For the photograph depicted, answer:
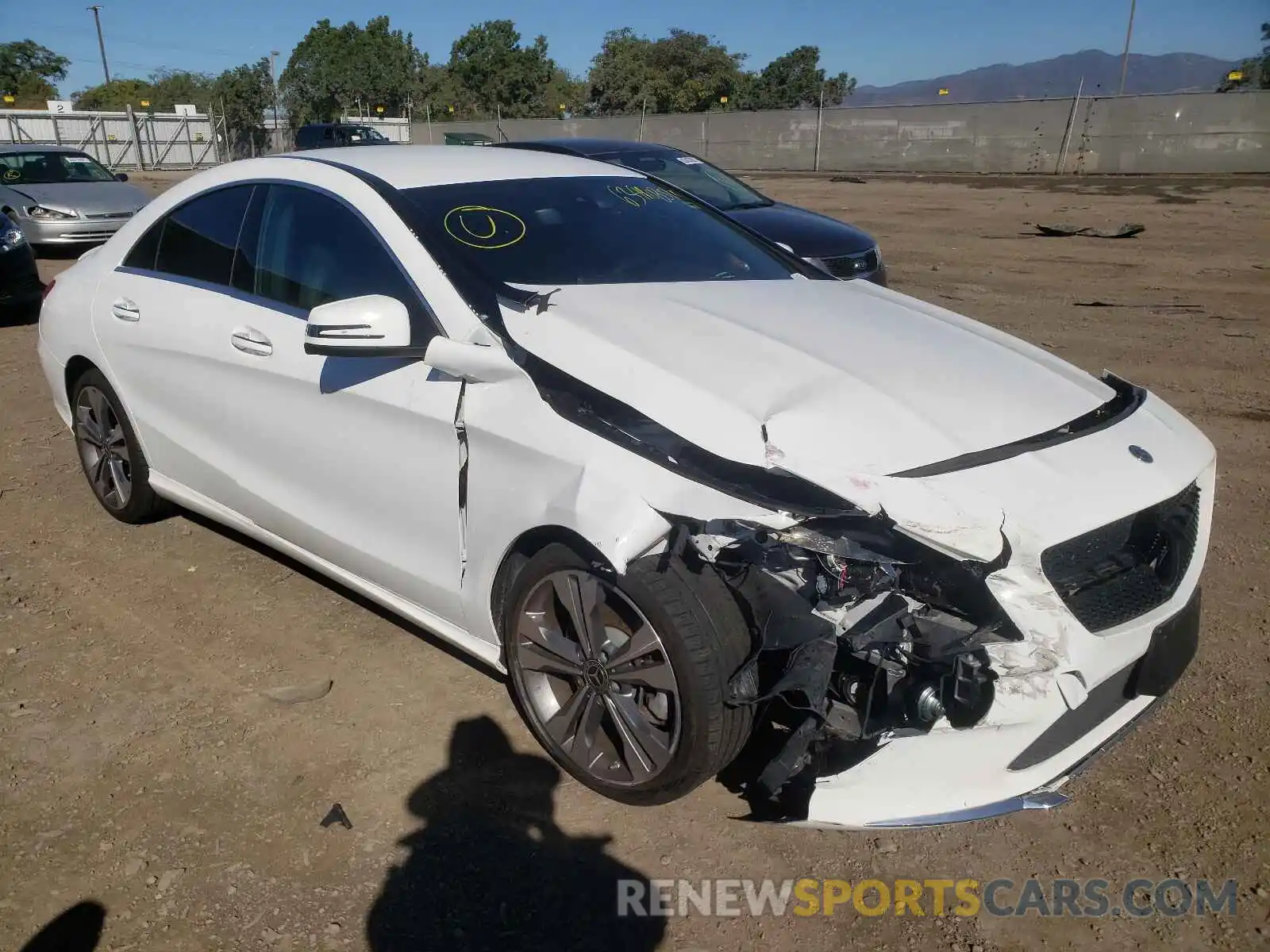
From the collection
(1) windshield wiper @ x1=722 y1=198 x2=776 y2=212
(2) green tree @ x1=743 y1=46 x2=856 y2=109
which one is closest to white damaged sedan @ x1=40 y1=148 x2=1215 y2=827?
(1) windshield wiper @ x1=722 y1=198 x2=776 y2=212

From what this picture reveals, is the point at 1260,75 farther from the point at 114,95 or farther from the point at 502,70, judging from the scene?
the point at 114,95

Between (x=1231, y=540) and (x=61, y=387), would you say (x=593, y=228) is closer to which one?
(x=61, y=387)

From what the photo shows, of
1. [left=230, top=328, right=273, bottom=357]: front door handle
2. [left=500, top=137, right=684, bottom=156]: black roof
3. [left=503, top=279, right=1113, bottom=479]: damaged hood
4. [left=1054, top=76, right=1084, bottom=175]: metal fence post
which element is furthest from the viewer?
[left=1054, top=76, right=1084, bottom=175]: metal fence post

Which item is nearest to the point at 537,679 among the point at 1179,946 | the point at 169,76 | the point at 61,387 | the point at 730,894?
the point at 730,894

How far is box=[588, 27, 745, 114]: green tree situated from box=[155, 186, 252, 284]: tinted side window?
72.4 meters

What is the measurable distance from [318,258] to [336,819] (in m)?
1.83

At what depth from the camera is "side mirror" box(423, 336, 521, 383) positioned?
9.17 feet

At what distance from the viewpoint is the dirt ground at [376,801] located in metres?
2.46

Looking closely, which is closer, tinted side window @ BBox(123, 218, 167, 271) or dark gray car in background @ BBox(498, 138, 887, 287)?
tinted side window @ BBox(123, 218, 167, 271)

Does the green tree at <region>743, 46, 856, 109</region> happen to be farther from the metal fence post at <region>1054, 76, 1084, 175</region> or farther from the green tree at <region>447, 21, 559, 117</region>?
the metal fence post at <region>1054, 76, 1084, 175</region>

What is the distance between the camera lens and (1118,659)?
2457 mm

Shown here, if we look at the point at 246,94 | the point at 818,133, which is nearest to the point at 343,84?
the point at 246,94

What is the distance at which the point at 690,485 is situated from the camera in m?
2.45

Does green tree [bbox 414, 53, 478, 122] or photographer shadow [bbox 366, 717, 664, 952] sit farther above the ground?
green tree [bbox 414, 53, 478, 122]
